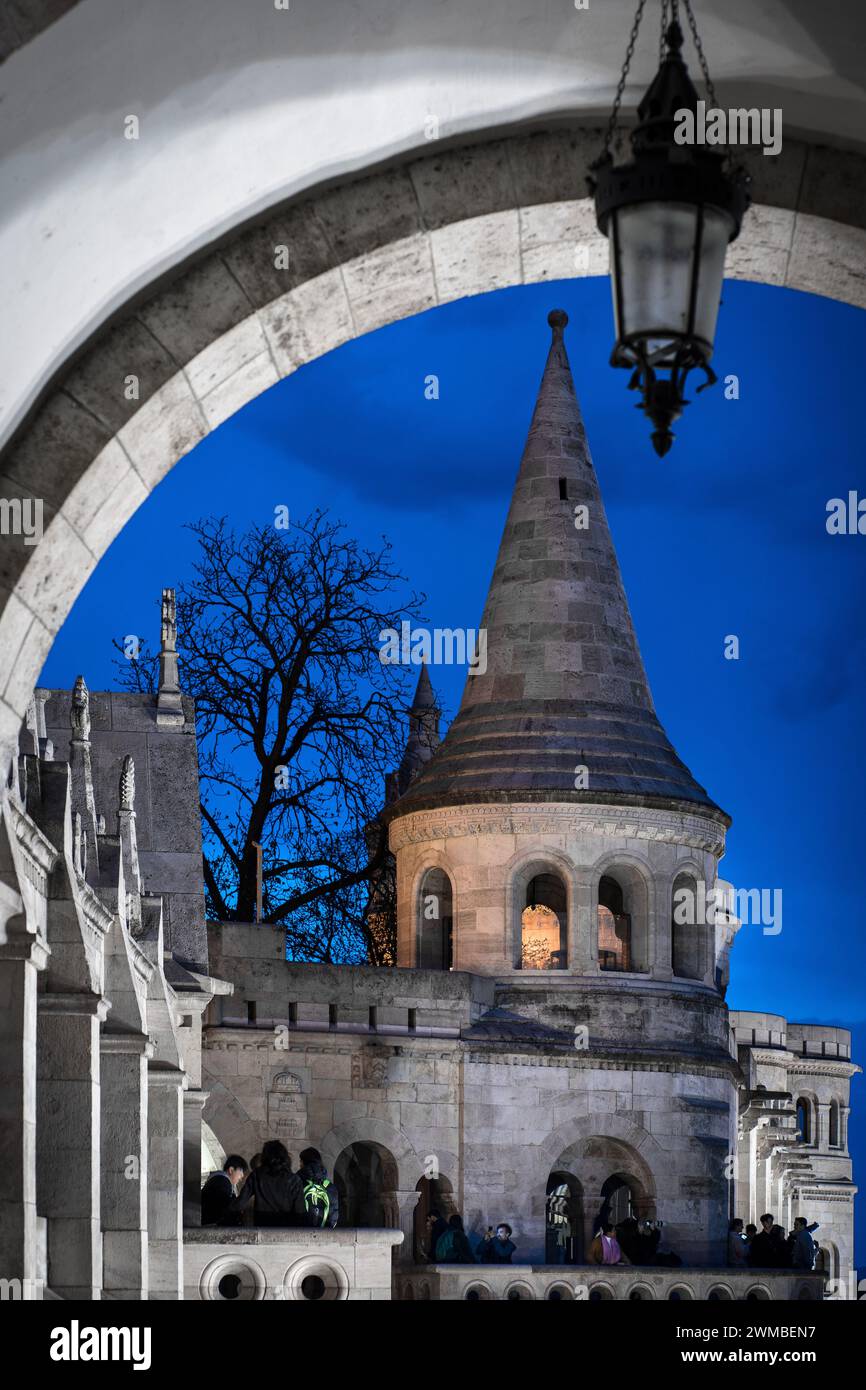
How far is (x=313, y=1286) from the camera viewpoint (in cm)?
1725

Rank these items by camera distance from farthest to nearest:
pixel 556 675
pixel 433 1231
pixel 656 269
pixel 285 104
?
pixel 556 675
pixel 433 1231
pixel 285 104
pixel 656 269

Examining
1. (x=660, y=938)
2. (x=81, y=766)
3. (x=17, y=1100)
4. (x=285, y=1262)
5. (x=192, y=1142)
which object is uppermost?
(x=81, y=766)

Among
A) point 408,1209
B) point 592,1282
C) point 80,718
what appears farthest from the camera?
point 408,1209

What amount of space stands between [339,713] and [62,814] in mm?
17909

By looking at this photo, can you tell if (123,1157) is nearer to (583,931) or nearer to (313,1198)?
(313,1198)

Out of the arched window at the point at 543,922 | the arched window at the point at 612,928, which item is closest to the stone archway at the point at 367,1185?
the arched window at the point at 543,922

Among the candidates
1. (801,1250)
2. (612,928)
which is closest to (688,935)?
(612,928)

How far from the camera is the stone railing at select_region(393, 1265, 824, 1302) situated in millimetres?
23453

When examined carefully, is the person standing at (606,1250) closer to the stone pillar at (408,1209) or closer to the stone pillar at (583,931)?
the stone pillar at (408,1209)

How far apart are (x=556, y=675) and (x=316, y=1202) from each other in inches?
457

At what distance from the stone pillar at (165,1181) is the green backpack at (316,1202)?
1.34 meters

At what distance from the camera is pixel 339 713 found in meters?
30.1

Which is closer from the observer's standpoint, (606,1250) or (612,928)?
(606,1250)
